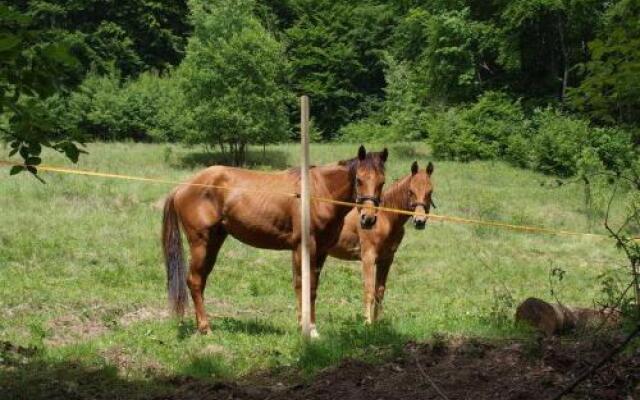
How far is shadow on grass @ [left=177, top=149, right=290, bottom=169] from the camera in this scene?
32.0 metres

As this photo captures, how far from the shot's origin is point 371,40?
61000 mm

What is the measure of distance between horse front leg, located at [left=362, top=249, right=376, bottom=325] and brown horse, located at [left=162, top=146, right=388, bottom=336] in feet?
3.05

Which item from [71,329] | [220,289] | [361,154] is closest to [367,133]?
[220,289]

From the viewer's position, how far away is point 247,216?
27.8 ft

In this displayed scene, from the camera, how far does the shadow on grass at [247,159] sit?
32.0 m

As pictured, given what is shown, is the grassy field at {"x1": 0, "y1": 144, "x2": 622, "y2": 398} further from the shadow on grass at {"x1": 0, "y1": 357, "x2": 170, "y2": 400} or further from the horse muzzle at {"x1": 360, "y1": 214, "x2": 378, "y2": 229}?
the horse muzzle at {"x1": 360, "y1": 214, "x2": 378, "y2": 229}

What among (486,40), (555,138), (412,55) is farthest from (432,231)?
(412,55)

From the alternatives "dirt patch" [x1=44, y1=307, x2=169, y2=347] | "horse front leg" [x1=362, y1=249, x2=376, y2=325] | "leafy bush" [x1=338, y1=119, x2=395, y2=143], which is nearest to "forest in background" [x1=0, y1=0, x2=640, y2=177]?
"leafy bush" [x1=338, y1=119, x2=395, y2=143]

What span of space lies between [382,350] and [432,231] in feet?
41.8

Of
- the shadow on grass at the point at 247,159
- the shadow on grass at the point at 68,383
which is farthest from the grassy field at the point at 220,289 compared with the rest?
the shadow on grass at the point at 247,159

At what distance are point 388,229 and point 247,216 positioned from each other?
2000 millimetres

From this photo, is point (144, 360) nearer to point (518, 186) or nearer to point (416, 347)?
point (416, 347)

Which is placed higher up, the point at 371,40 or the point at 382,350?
the point at 371,40

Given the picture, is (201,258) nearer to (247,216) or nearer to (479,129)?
(247,216)
